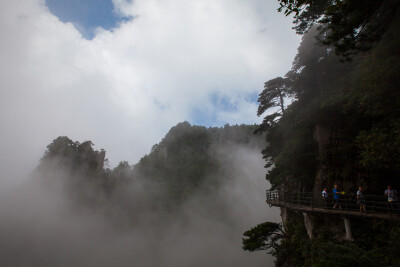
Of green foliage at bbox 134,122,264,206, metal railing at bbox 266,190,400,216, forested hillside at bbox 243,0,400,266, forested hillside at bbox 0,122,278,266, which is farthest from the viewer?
green foliage at bbox 134,122,264,206

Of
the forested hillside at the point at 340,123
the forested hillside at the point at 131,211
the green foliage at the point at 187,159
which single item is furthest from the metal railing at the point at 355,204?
the green foliage at the point at 187,159

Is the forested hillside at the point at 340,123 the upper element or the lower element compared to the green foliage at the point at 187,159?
lower

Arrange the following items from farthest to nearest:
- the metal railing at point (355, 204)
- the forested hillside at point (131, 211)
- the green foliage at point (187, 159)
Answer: the green foliage at point (187, 159), the forested hillside at point (131, 211), the metal railing at point (355, 204)

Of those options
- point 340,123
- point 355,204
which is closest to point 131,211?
point 340,123

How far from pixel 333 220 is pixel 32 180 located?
87696 millimetres

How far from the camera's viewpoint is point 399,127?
838 cm

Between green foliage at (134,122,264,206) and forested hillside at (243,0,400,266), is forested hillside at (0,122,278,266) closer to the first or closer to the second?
green foliage at (134,122,264,206)

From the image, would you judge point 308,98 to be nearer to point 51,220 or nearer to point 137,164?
point 137,164

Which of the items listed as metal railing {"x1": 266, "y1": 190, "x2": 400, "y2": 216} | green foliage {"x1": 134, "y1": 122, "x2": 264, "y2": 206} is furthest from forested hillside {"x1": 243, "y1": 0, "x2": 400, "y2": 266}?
green foliage {"x1": 134, "y1": 122, "x2": 264, "y2": 206}

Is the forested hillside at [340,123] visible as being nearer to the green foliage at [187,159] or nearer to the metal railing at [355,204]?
the metal railing at [355,204]

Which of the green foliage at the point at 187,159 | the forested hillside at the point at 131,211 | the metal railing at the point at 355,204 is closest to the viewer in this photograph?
the metal railing at the point at 355,204

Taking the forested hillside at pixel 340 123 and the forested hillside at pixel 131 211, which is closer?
the forested hillside at pixel 340 123

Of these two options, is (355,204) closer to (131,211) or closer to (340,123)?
(340,123)

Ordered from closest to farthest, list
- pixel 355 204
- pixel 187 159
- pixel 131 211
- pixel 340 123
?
pixel 355 204 < pixel 340 123 < pixel 131 211 < pixel 187 159
